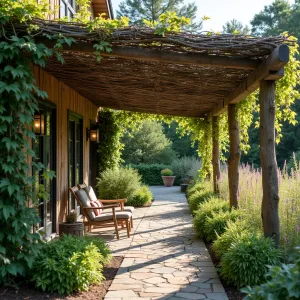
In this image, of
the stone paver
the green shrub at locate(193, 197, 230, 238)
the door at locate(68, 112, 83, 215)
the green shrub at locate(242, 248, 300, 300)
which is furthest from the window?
the green shrub at locate(242, 248, 300, 300)

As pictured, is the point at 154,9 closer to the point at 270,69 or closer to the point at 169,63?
the point at 169,63

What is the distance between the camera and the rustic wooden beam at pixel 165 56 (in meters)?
4.42

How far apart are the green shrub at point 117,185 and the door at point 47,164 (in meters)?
4.17

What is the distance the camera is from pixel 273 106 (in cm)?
493

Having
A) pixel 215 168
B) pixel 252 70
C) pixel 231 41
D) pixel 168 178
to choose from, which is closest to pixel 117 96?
pixel 215 168

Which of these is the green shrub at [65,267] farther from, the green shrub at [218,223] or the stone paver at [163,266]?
the green shrub at [218,223]

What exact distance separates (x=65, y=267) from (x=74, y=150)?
480cm

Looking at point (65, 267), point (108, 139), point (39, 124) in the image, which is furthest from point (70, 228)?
point (108, 139)

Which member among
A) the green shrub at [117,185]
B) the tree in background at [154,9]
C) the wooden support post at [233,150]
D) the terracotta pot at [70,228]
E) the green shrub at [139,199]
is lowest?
the green shrub at [139,199]

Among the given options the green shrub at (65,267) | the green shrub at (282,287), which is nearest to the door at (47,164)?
the green shrub at (65,267)

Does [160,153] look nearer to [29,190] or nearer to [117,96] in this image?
[117,96]

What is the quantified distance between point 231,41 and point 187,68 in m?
0.98

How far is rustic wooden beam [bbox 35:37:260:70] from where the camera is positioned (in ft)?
14.5

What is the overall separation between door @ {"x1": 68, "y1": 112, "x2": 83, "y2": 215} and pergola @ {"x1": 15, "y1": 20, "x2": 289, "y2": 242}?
194cm
